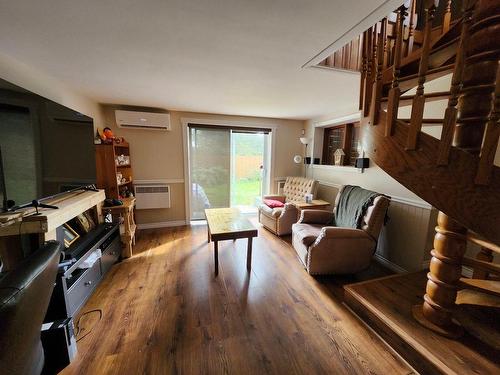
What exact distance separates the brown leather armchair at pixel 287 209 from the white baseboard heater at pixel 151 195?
1.74m

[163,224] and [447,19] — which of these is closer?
[447,19]

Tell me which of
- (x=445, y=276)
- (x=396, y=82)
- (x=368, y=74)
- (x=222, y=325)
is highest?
(x=368, y=74)

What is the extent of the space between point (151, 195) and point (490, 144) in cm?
395

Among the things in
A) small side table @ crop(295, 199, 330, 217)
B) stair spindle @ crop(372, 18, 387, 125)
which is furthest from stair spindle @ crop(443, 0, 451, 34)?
small side table @ crop(295, 199, 330, 217)

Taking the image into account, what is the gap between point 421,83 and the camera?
1051 mm

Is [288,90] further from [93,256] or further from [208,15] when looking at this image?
[93,256]

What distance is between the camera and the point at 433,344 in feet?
4.51

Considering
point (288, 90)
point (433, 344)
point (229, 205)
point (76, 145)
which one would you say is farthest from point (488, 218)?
point (229, 205)

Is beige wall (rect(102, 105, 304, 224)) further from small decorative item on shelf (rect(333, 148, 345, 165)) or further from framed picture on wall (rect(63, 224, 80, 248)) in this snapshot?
framed picture on wall (rect(63, 224, 80, 248))

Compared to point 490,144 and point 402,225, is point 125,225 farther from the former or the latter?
point 402,225

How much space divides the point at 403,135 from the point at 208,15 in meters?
1.29

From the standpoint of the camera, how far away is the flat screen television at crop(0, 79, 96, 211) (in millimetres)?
1281

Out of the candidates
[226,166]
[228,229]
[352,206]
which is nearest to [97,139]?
[226,166]

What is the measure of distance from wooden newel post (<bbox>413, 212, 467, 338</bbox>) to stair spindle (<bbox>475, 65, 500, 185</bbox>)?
658 millimetres
